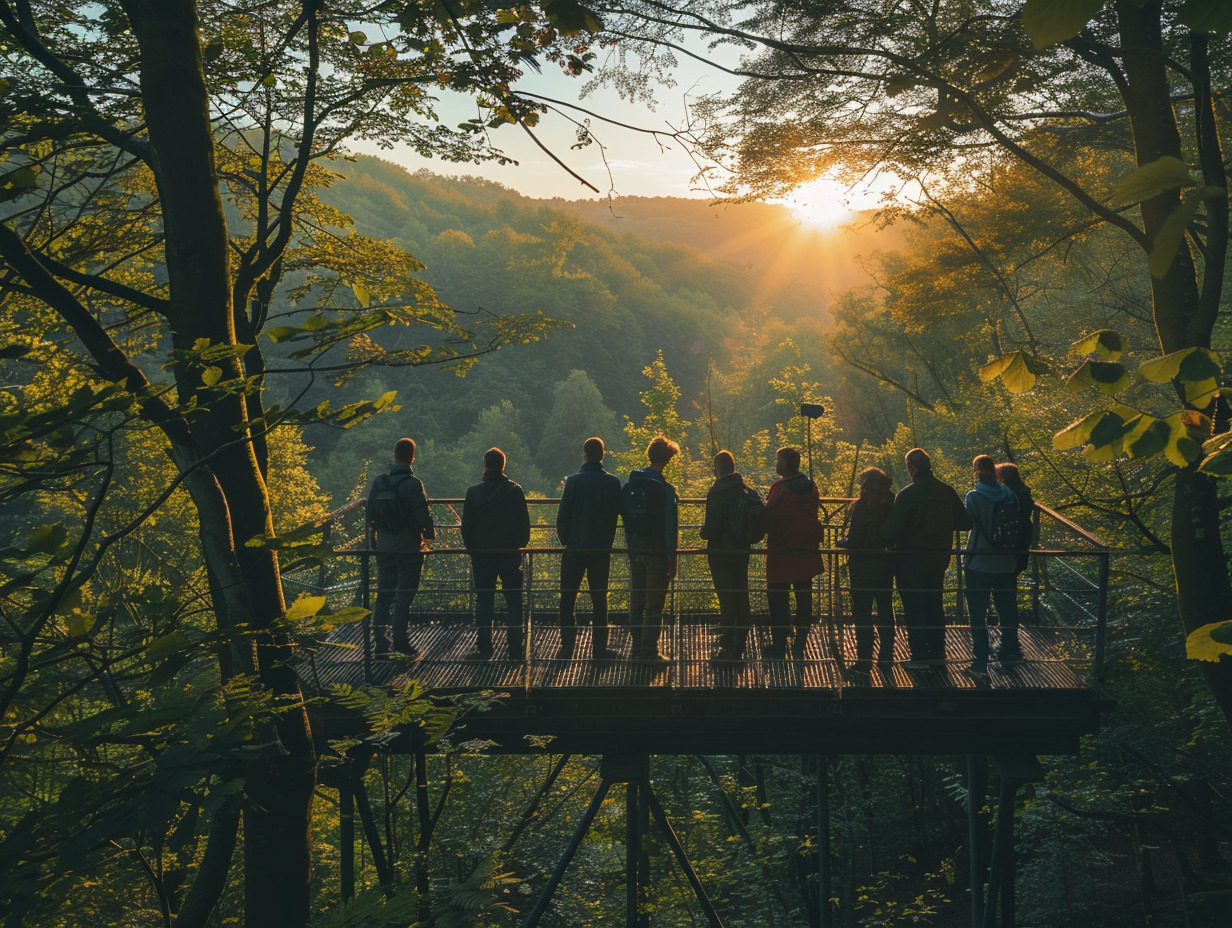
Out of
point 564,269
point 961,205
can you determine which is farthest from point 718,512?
point 564,269

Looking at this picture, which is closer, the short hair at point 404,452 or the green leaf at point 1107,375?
the green leaf at point 1107,375

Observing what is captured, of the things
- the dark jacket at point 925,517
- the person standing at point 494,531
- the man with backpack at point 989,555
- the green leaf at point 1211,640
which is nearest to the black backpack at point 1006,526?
the man with backpack at point 989,555

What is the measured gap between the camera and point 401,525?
21.0 feet

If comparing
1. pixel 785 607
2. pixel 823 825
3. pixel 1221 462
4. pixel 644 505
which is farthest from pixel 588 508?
pixel 1221 462

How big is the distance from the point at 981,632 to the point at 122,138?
239 inches

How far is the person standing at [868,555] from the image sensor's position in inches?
245

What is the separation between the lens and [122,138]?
338cm

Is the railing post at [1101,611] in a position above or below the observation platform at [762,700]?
above

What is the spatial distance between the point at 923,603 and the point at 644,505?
2.19 meters

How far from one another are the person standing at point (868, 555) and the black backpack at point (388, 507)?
10.6ft

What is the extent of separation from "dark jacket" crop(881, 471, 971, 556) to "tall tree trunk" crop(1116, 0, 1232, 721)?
4.81 ft

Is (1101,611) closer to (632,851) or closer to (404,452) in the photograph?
(632,851)

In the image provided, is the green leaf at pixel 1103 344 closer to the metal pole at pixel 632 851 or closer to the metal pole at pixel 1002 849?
the metal pole at pixel 1002 849

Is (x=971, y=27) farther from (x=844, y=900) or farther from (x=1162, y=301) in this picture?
(x=844, y=900)
